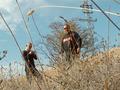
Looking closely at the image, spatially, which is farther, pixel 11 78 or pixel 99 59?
pixel 11 78

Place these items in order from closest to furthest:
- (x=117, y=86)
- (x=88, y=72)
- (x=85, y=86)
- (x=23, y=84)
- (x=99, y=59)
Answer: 1. (x=117, y=86)
2. (x=85, y=86)
3. (x=88, y=72)
4. (x=99, y=59)
5. (x=23, y=84)

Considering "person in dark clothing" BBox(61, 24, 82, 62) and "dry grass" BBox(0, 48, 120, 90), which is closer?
"dry grass" BBox(0, 48, 120, 90)

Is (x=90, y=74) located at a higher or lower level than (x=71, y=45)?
higher

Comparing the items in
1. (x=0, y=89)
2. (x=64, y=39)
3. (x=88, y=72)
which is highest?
(x=88, y=72)

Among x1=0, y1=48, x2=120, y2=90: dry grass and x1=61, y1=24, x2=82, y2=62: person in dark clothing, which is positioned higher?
x1=0, y1=48, x2=120, y2=90: dry grass

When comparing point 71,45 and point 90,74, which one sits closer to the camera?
point 90,74

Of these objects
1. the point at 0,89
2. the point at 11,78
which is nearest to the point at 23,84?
the point at 11,78

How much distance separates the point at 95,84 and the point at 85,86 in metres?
0.11

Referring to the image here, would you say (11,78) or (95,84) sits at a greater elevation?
(95,84)

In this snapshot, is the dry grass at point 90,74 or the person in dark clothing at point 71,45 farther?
the person in dark clothing at point 71,45

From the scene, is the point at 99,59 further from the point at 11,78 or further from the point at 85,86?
the point at 11,78

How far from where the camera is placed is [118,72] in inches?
167

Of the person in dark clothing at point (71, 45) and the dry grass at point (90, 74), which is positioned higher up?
the dry grass at point (90, 74)

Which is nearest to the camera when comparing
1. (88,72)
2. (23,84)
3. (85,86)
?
(85,86)
